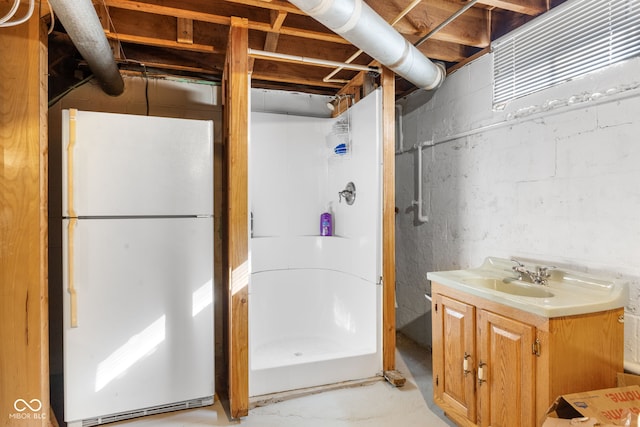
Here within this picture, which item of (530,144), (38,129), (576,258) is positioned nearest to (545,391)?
(576,258)

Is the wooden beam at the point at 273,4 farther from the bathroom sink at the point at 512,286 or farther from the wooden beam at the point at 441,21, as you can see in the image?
the bathroom sink at the point at 512,286

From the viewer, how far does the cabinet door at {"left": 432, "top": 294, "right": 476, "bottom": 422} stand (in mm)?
1962

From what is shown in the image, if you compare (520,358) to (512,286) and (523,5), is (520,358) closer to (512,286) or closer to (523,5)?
(512,286)

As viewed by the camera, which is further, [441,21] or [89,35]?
[441,21]

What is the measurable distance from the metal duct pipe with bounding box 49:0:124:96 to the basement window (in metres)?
2.41

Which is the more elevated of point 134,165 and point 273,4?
point 273,4

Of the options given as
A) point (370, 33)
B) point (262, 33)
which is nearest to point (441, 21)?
point (370, 33)

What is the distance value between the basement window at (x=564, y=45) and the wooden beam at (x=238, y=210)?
1686 millimetres

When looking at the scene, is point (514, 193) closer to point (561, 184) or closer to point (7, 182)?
point (561, 184)

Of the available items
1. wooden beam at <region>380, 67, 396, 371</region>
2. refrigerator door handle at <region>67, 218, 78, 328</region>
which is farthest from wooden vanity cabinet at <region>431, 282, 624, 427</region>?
refrigerator door handle at <region>67, 218, 78, 328</region>

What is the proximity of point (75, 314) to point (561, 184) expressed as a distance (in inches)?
113

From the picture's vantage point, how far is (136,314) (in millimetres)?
2270

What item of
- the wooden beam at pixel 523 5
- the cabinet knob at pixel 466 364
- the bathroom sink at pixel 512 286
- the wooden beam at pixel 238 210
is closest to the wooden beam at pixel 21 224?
the wooden beam at pixel 238 210

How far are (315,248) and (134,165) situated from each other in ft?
5.69
